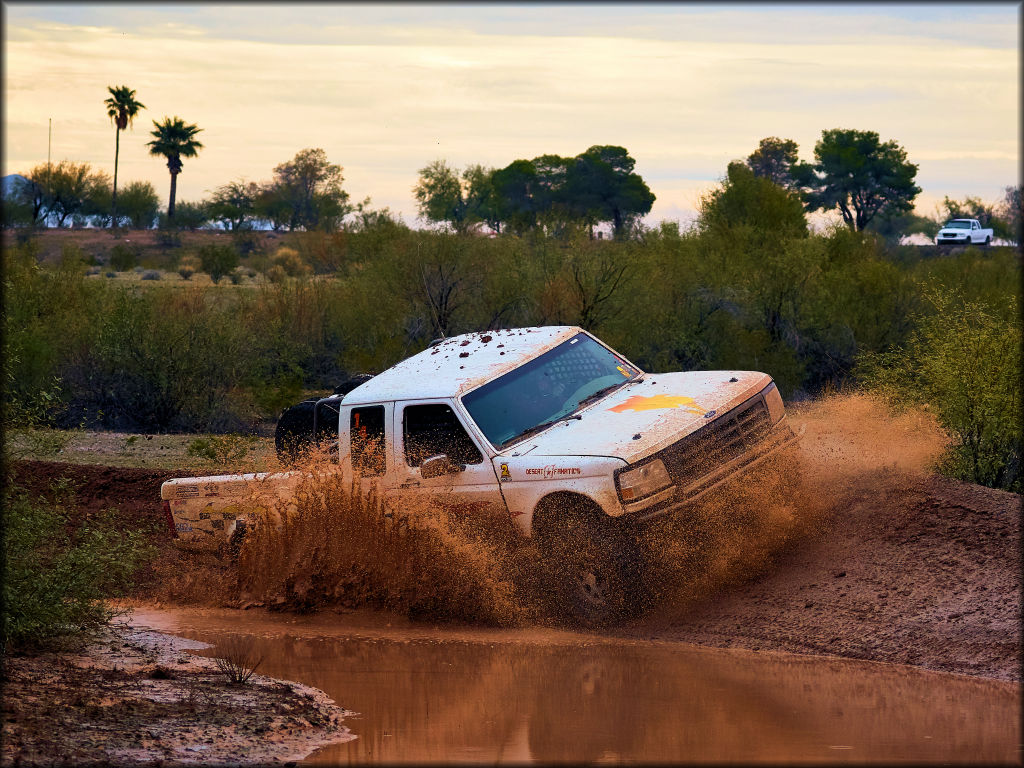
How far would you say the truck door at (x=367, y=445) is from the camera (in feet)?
32.1

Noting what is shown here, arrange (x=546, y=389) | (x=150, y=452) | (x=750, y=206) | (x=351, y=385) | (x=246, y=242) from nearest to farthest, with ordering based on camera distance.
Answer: (x=546, y=389), (x=351, y=385), (x=150, y=452), (x=750, y=206), (x=246, y=242)

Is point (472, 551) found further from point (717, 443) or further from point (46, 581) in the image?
point (46, 581)

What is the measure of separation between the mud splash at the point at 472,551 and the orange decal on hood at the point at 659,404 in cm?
67

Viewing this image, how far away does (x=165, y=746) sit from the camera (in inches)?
248

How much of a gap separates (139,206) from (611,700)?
85.2 m

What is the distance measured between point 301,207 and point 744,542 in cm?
8718

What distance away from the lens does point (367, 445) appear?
32.4 feet

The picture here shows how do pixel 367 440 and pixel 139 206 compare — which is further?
pixel 139 206

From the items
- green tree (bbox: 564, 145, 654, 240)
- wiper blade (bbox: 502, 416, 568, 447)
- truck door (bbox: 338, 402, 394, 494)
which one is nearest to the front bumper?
wiper blade (bbox: 502, 416, 568, 447)

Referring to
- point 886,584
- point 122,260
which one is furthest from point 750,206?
point 122,260

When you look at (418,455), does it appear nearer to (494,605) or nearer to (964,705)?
(494,605)

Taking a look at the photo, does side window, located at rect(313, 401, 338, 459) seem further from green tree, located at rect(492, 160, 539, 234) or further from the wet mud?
green tree, located at rect(492, 160, 539, 234)

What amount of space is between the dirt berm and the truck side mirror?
5.71 ft

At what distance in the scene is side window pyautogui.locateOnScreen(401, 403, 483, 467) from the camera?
31.4 ft
